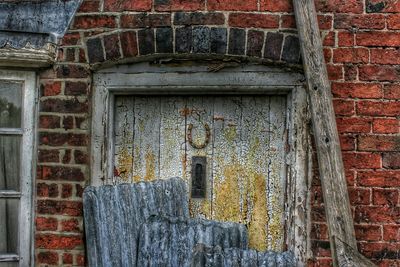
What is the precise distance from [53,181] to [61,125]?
1.15ft

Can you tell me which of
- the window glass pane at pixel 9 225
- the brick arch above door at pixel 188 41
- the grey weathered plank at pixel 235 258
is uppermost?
the brick arch above door at pixel 188 41

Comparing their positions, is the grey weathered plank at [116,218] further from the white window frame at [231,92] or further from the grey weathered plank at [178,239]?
the white window frame at [231,92]

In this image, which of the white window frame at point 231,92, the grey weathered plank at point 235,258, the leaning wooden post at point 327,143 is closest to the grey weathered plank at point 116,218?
the white window frame at point 231,92

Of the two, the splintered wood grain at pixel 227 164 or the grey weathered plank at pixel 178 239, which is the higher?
the splintered wood grain at pixel 227 164

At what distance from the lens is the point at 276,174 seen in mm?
4047

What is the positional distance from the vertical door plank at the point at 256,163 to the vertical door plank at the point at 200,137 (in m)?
0.21

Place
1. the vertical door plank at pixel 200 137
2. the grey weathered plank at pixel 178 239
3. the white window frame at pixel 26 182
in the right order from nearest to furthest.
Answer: the grey weathered plank at pixel 178 239, the white window frame at pixel 26 182, the vertical door plank at pixel 200 137

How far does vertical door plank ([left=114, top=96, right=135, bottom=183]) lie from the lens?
13.4 ft

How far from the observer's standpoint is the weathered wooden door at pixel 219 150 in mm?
4047

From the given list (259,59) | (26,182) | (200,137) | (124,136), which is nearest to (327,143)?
(259,59)

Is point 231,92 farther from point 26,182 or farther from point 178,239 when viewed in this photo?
point 26,182

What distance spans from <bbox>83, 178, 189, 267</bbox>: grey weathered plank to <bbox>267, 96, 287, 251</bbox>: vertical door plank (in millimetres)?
716

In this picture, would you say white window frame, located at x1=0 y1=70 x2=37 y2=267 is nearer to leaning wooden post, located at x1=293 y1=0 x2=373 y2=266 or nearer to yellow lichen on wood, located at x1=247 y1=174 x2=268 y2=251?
yellow lichen on wood, located at x1=247 y1=174 x2=268 y2=251

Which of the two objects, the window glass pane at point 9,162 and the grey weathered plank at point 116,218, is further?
the window glass pane at point 9,162
